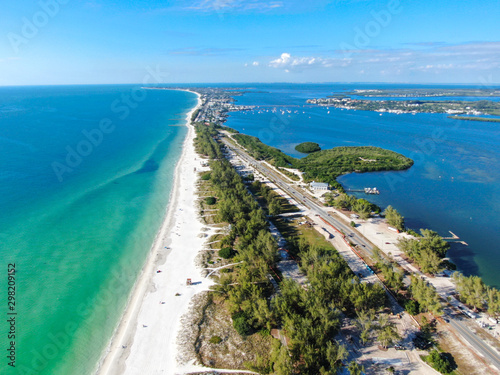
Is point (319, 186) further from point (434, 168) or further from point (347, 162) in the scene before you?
point (434, 168)

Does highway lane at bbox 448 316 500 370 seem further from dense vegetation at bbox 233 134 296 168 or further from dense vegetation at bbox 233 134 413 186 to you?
dense vegetation at bbox 233 134 296 168

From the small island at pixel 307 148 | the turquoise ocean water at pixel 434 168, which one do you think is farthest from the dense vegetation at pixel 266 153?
the small island at pixel 307 148

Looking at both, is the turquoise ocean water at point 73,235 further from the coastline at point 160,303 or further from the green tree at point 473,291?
the green tree at point 473,291

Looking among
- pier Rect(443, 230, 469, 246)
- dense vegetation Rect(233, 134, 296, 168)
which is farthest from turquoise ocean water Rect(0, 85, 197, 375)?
pier Rect(443, 230, 469, 246)

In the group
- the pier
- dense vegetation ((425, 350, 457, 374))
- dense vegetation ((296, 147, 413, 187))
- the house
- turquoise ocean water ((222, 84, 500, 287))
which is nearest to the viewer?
dense vegetation ((425, 350, 457, 374))

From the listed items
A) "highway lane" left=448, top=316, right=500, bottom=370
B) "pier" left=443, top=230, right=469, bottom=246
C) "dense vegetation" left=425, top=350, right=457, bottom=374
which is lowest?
"pier" left=443, top=230, right=469, bottom=246

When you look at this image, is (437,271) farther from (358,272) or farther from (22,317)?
(22,317)

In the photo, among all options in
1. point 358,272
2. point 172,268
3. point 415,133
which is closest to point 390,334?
point 358,272
